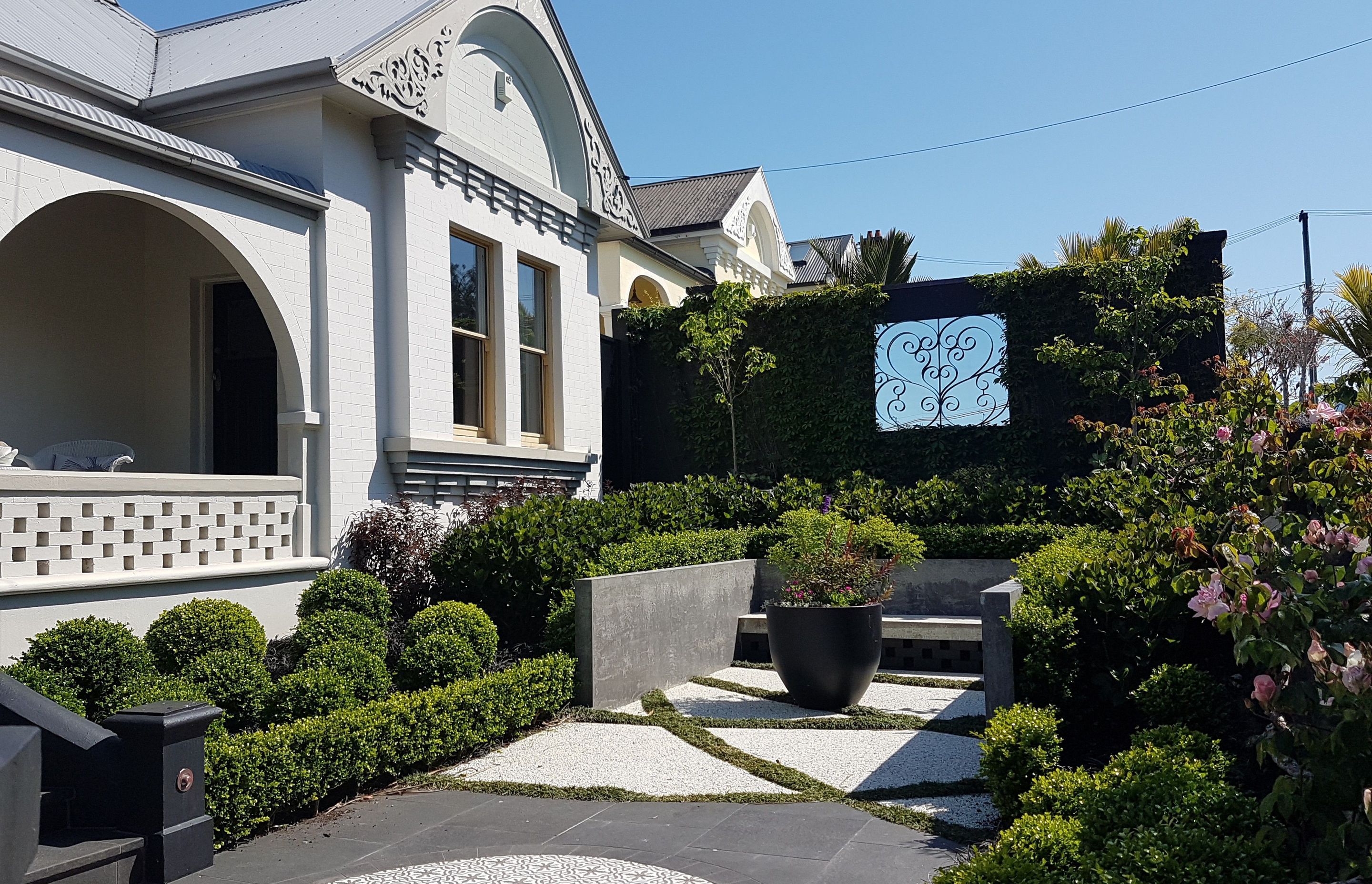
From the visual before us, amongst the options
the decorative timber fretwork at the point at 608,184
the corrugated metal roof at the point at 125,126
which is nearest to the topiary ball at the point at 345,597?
the corrugated metal roof at the point at 125,126

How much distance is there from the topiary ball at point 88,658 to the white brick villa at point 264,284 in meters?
0.71

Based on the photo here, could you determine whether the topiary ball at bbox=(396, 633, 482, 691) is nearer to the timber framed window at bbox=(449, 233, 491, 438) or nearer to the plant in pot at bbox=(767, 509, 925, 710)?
the plant in pot at bbox=(767, 509, 925, 710)

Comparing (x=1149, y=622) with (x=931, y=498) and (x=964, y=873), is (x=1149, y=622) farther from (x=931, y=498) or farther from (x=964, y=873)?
(x=931, y=498)

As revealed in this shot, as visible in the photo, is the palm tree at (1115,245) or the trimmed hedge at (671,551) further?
the palm tree at (1115,245)

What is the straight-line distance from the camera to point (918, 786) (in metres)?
5.63

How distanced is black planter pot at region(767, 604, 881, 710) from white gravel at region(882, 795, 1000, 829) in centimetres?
205

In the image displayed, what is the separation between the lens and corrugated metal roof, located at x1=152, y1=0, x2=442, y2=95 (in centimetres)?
948

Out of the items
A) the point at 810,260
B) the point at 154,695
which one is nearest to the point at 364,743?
the point at 154,695

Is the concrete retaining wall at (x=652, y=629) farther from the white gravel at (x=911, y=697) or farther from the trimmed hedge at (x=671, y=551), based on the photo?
the white gravel at (x=911, y=697)

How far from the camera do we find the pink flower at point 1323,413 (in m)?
4.64

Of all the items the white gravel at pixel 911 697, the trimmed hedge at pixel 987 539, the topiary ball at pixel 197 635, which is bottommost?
the white gravel at pixel 911 697

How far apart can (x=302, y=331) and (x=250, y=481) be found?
130cm

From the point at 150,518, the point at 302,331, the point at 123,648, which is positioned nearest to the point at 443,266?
the point at 302,331

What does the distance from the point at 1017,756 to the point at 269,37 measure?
938 centimetres
